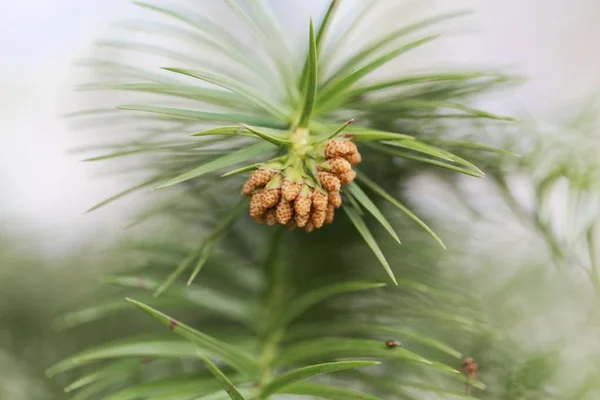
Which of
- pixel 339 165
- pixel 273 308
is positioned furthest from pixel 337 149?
pixel 273 308

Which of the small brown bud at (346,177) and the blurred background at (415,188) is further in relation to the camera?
the blurred background at (415,188)

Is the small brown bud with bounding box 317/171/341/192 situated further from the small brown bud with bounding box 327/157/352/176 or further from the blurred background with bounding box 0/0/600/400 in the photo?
the blurred background with bounding box 0/0/600/400

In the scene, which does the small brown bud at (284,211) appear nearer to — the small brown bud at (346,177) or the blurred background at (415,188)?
the small brown bud at (346,177)

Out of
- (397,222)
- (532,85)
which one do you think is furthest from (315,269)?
(532,85)

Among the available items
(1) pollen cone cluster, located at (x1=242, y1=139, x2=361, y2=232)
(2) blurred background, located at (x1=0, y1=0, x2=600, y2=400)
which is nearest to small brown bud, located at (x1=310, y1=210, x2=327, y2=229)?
(1) pollen cone cluster, located at (x1=242, y1=139, x2=361, y2=232)

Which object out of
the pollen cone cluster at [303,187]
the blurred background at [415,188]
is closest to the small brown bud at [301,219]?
the pollen cone cluster at [303,187]
